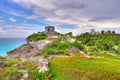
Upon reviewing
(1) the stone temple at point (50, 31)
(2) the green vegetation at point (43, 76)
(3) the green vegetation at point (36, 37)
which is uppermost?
(1) the stone temple at point (50, 31)

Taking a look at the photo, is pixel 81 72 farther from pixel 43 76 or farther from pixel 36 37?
pixel 36 37

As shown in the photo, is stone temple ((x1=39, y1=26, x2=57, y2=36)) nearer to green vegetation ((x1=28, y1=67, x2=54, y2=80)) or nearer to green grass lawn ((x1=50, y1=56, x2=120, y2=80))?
green grass lawn ((x1=50, y1=56, x2=120, y2=80))

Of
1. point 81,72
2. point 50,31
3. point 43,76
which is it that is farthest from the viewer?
point 50,31

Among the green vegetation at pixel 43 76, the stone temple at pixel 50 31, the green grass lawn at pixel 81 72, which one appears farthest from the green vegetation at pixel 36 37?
the green vegetation at pixel 43 76

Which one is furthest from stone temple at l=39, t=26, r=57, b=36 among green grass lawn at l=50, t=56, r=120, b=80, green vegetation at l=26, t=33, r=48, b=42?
green grass lawn at l=50, t=56, r=120, b=80

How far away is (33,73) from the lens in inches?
1388

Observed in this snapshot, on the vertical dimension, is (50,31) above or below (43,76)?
above

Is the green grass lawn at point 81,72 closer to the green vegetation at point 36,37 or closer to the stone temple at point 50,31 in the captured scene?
the green vegetation at point 36,37

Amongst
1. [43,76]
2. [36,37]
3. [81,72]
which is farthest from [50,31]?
[43,76]

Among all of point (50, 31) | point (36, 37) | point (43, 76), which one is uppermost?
point (50, 31)

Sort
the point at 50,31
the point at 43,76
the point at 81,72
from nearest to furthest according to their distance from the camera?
the point at 43,76
the point at 81,72
the point at 50,31

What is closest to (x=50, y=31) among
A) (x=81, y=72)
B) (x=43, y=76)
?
(x=81, y=72)

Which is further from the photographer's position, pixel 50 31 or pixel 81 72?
pixel 50 31

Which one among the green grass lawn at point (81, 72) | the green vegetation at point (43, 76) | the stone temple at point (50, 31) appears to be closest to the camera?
the green vegetation at point (43, 76)
